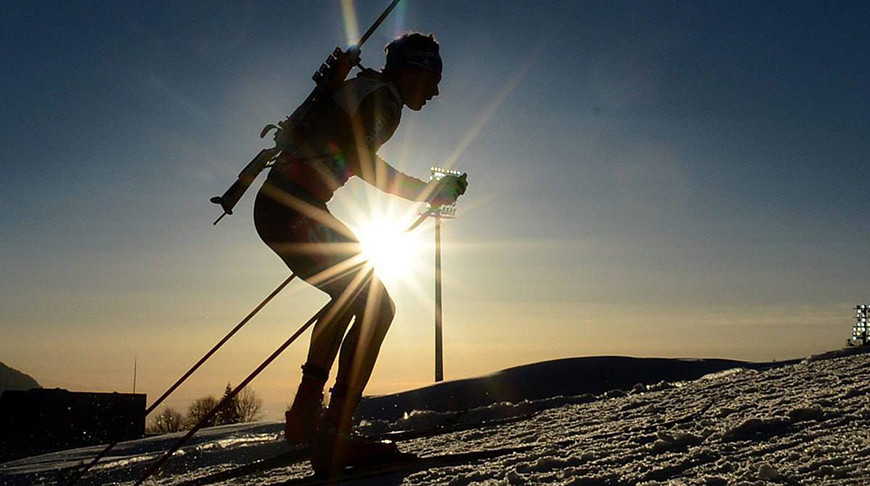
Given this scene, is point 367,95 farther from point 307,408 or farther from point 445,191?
point 307,408

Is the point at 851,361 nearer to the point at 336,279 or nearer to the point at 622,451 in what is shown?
the point at 622,451

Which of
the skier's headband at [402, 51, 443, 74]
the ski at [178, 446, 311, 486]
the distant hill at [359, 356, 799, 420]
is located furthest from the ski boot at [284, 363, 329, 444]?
the distant hill at [359, 356, 799, 420]

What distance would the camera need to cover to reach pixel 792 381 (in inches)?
189

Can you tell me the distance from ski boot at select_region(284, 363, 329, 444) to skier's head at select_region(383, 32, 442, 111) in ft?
4.66

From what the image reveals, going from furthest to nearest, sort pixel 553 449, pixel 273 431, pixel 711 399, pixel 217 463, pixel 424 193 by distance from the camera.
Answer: pixel 273 431
pixel 217 463
pixel 711 399
pixel 424 193
pixel 553 449

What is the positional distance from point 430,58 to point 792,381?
10.1ft

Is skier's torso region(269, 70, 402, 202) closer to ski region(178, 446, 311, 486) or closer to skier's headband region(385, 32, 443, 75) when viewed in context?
skier's headband region(385, 32, 443, 75)

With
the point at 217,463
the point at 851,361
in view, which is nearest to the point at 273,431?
the point at 217,463

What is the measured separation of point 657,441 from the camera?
3088mm

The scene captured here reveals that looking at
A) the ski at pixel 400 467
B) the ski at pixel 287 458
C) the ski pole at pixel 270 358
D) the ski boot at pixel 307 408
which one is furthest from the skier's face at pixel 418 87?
the ski at pixel 287 458

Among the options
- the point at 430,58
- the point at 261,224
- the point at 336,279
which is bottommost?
the point at 336,279

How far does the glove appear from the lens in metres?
3.64

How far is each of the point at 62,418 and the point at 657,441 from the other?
24.5 m

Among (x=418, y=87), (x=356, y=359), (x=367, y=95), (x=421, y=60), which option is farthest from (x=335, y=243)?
(x=421, y=60)
